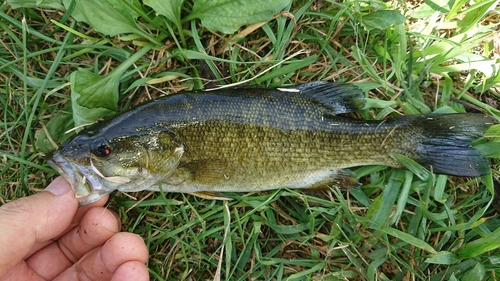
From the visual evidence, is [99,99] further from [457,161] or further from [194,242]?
[457,161]

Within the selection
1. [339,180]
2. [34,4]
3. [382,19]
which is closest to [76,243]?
[34,4]

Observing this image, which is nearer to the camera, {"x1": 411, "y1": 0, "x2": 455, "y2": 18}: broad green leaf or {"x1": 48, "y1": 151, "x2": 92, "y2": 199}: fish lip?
{"x1": 48, "y1": 151, "x2": 92, "y2": 199}: fish lip

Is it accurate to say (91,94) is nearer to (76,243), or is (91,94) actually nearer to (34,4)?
(34,4)

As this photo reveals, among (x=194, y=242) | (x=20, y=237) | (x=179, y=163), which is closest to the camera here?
(x=20, y=237)

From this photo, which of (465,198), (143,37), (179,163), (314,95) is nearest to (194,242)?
(179,163)

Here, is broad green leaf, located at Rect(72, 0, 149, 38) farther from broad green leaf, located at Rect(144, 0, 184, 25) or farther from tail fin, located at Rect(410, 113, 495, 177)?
tail fin, located at Rect(410, 113, 495, 177)

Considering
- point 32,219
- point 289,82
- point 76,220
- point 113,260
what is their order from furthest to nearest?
point 289,82 < point 76,220 < point 113,260 < point 32,219

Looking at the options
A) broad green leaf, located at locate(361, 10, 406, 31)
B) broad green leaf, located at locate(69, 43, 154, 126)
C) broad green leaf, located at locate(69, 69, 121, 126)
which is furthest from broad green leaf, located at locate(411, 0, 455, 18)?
broad green leaf, located at locate(69, 69, 121, 126)
